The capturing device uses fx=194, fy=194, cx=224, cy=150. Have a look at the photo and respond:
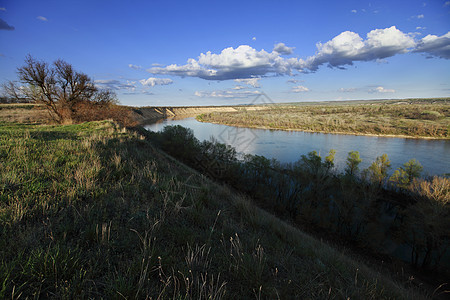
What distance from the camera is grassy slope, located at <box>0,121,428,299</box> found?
2127 millimetres

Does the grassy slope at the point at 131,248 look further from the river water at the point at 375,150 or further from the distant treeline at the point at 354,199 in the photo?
the river water at the point at 375,150

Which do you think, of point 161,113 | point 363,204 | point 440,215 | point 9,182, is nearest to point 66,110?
point 9,182

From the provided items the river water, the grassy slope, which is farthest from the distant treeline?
the grassy slope

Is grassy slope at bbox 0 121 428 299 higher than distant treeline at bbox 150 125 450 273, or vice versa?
grassy slope at bbox 0 121 428 299

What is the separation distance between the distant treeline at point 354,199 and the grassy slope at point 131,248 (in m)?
22.7

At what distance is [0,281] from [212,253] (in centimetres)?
237

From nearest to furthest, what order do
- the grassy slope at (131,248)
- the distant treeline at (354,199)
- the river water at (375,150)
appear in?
the grassy slope at (131,248)
the distant treeline at (354,199)
the river water at (375,150)

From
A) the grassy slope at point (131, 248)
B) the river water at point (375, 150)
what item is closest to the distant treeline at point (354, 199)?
the river water at point (375, 150)

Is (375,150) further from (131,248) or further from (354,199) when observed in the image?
(131,248)

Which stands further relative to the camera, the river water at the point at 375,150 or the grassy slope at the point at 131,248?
the river water at the point at 375,150

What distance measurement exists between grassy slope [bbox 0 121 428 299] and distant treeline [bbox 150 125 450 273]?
22711 millimetres

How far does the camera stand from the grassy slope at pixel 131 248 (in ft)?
6.98

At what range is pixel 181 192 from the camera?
5121mm

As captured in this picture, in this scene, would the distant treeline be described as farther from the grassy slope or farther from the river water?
the grassy slope
